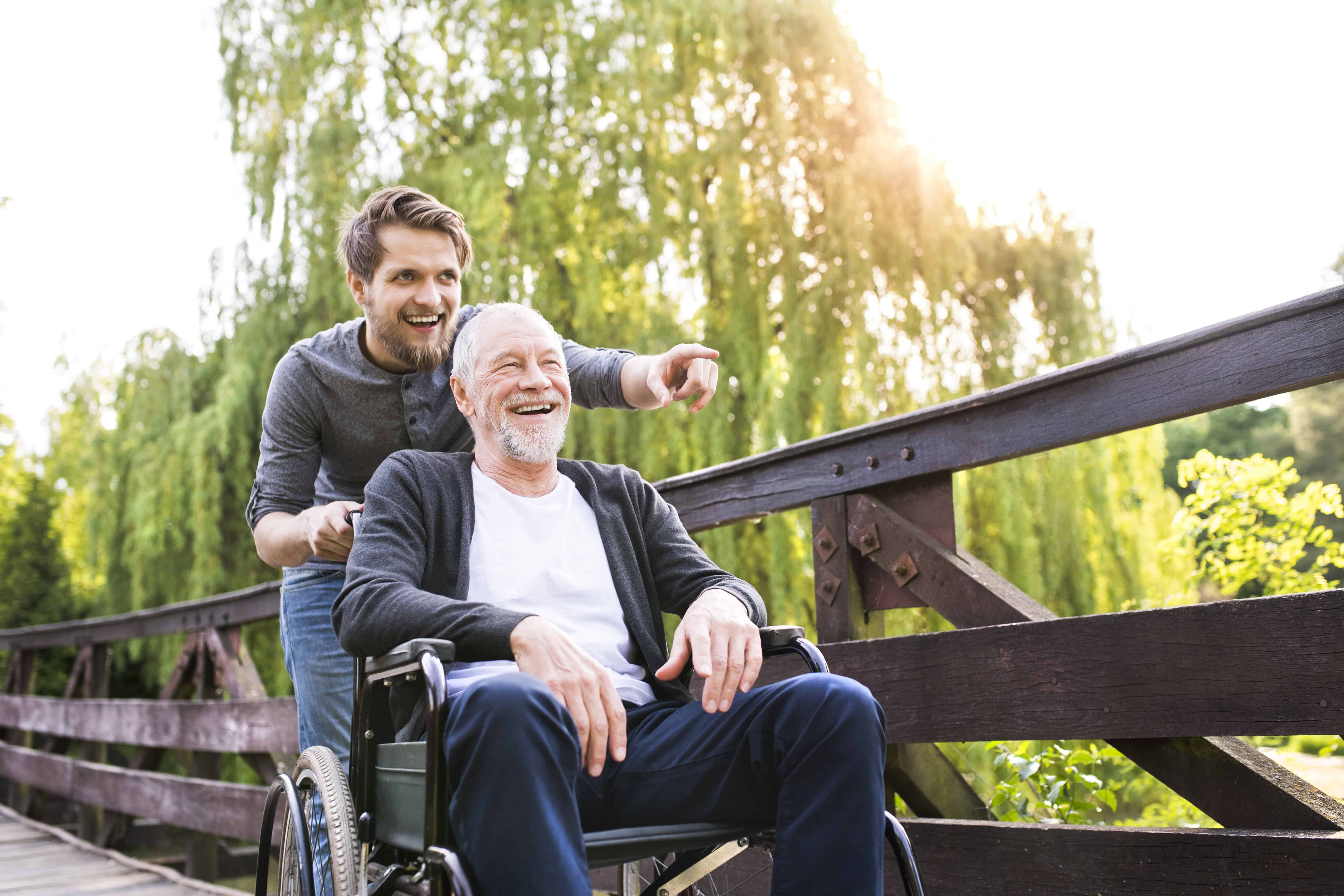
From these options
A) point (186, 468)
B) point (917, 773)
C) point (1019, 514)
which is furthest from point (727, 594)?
point (186, 468)

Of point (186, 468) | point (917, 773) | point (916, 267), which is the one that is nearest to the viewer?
point (917, 773)

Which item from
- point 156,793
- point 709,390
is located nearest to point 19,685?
point 156,793

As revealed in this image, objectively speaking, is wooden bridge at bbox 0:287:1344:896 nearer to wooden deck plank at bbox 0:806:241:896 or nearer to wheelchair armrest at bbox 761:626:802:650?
wheelchair armrest at bbox 761:626:802:650

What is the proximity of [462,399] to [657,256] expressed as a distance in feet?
12.9

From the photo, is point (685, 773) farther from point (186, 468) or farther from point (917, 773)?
point (186, 468)

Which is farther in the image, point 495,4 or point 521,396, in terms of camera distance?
point 495,4

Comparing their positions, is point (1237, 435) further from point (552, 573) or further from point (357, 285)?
point (552, 573)

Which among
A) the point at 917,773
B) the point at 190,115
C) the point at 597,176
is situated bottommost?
the point at 917,773

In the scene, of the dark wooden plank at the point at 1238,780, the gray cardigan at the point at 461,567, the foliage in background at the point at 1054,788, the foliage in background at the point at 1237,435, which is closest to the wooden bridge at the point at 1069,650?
the dark wooden plank at the point at 1238,780

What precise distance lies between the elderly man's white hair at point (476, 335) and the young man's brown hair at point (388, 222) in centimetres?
27

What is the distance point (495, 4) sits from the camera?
616 cm

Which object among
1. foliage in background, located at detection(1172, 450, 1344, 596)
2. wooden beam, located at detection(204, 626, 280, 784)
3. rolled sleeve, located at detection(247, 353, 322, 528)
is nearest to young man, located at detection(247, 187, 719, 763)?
rolled sleeve, located at detection(247, 353, 322, 528)

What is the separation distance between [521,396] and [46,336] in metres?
6.75

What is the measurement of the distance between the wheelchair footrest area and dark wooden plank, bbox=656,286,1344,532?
2.73 feet
